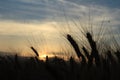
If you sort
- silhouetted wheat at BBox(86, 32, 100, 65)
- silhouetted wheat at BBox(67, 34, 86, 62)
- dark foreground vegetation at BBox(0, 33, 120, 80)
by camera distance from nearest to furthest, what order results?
dark foreground vegetation at BBox(0, 33, 120, 80) < silhouetted wheat at BBox(86, 32, 100, 65) < silhouetted wheat at BBox(67, 34, 86, 62)

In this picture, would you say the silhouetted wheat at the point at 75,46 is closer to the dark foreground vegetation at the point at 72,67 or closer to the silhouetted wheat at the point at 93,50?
the dark foreground vegetation at the point at 72,67

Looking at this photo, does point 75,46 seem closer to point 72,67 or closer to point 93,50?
point 93,50

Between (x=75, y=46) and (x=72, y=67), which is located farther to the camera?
(x=75, y=46)

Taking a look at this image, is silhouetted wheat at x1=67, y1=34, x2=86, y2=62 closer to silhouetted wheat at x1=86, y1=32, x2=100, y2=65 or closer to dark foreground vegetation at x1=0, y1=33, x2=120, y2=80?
dark foreground vegetation at x1=0, y1=33, x2=120, y2=80

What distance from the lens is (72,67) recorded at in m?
4.86

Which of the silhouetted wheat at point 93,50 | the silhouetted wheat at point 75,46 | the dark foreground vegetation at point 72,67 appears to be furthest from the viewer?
the silhouetted wheat at point 75,46

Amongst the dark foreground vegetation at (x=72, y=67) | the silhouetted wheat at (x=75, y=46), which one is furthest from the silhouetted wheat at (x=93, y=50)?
the silhouetted wheat at (x=75, y=46)

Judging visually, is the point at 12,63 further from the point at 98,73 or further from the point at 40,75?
the point at 98,73

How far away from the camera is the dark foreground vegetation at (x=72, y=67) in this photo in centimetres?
397

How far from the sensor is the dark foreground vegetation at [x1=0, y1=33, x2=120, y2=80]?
13.0 feet

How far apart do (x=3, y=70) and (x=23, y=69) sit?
0.65 meters

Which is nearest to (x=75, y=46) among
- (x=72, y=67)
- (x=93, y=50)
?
(x=93, y=50)

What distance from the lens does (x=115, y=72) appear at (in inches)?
158

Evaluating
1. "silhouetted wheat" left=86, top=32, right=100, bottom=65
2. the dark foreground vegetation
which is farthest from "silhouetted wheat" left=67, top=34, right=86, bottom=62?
"silhouetted wheat" left=86, top=32, right=100, bottom=65
